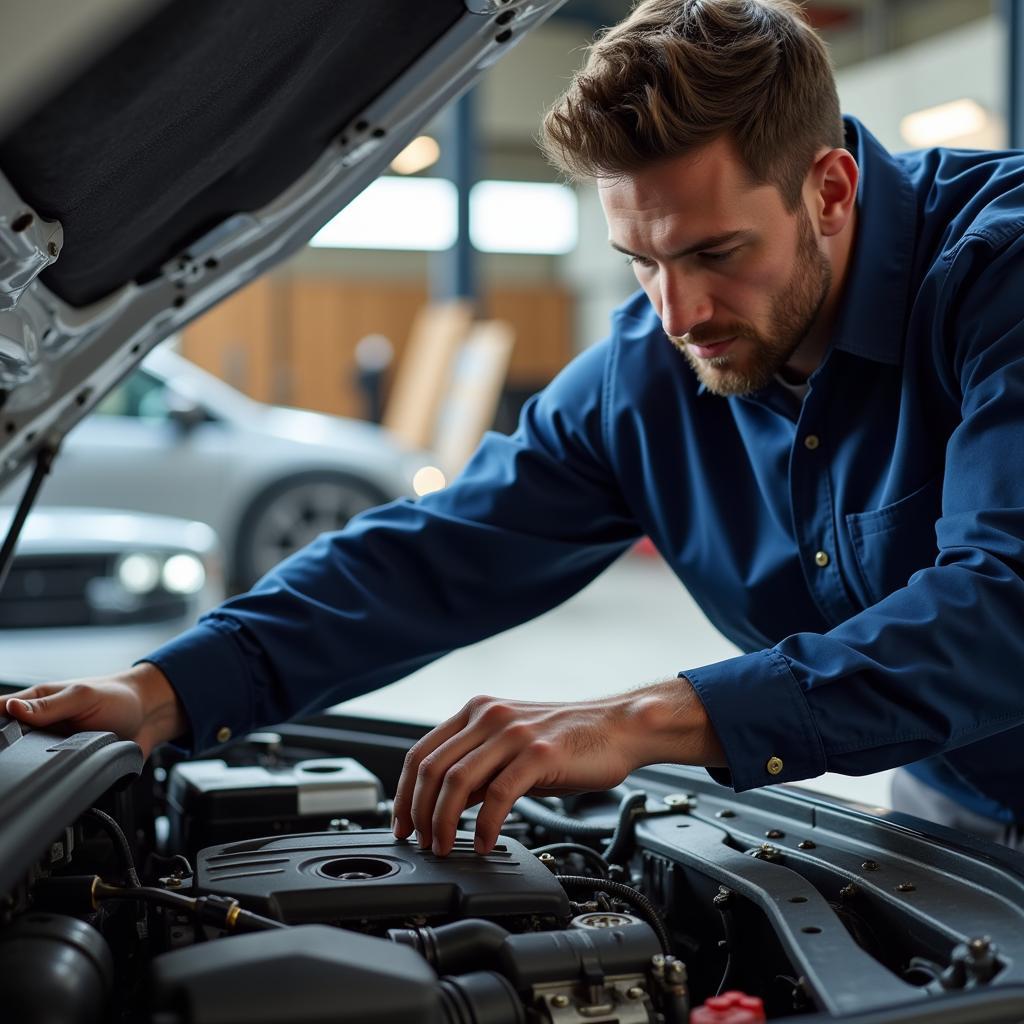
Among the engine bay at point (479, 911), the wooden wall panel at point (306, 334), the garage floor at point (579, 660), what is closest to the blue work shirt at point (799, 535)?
the engine bay at point (479, 911)

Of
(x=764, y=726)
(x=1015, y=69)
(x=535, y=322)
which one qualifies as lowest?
(x=535, y=322)

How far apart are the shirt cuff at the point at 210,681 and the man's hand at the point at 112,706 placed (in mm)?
13

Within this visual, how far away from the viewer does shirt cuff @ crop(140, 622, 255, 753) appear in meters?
1.39

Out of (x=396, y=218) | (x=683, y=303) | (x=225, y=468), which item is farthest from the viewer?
(x=396, y=218)

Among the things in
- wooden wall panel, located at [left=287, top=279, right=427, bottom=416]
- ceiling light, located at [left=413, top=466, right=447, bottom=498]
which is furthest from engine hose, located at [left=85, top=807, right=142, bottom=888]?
wooden wall panel, located at [left=287, top=279, right=427, bottom=416]

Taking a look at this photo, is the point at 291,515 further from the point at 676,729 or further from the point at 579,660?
the point at 676,729

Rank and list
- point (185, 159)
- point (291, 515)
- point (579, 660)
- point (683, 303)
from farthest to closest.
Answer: point (291, 515), point (579, 660), point (683, 303), point (185, 159)

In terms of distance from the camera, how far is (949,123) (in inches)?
328

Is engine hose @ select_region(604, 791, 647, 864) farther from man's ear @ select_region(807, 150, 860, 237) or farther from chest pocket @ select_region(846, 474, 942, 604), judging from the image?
man's ear @ select_region(807, 150, 860, 237)

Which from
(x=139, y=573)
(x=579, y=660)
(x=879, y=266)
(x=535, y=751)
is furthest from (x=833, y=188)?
(x=579, y=660)

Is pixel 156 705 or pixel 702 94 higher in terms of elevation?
pixel 702 94

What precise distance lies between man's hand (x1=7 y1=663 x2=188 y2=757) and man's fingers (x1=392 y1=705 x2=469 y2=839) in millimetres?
342

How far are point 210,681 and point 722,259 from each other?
27.6 inches

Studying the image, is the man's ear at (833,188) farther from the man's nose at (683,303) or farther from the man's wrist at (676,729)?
the man's wrist at (676,729)
